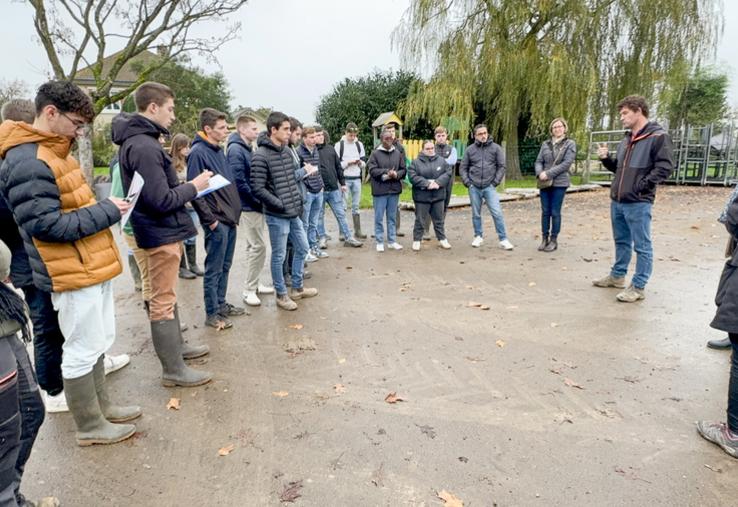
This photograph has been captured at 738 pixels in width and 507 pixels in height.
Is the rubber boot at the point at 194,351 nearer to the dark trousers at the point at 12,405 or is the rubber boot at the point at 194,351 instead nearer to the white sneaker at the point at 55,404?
the white sneaker at the point at 55,404

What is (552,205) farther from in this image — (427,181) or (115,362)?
(115,362)

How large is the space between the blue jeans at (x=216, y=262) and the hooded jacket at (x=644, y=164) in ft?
13.6

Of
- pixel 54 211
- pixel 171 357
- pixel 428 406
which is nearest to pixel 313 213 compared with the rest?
pixel 171 357

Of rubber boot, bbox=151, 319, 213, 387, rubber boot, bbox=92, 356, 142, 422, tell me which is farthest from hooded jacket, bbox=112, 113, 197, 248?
rubber boot, bbox=92, 356, 142, 422

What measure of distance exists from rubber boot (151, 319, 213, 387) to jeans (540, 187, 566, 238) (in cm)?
596

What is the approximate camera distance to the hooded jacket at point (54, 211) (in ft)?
7.99

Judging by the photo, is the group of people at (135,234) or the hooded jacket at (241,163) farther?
the hooded jacket at (241,163)

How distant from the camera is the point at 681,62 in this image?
15492mm

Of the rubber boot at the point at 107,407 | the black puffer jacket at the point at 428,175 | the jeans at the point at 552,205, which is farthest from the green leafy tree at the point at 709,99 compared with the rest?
the rubber boot at the point at 107,407

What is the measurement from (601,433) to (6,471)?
3.05 m

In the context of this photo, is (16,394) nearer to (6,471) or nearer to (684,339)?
(6,471)

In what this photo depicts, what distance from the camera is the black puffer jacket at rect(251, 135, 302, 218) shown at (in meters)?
4.93

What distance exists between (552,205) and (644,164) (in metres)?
2.53

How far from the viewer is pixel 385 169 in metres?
8.03
